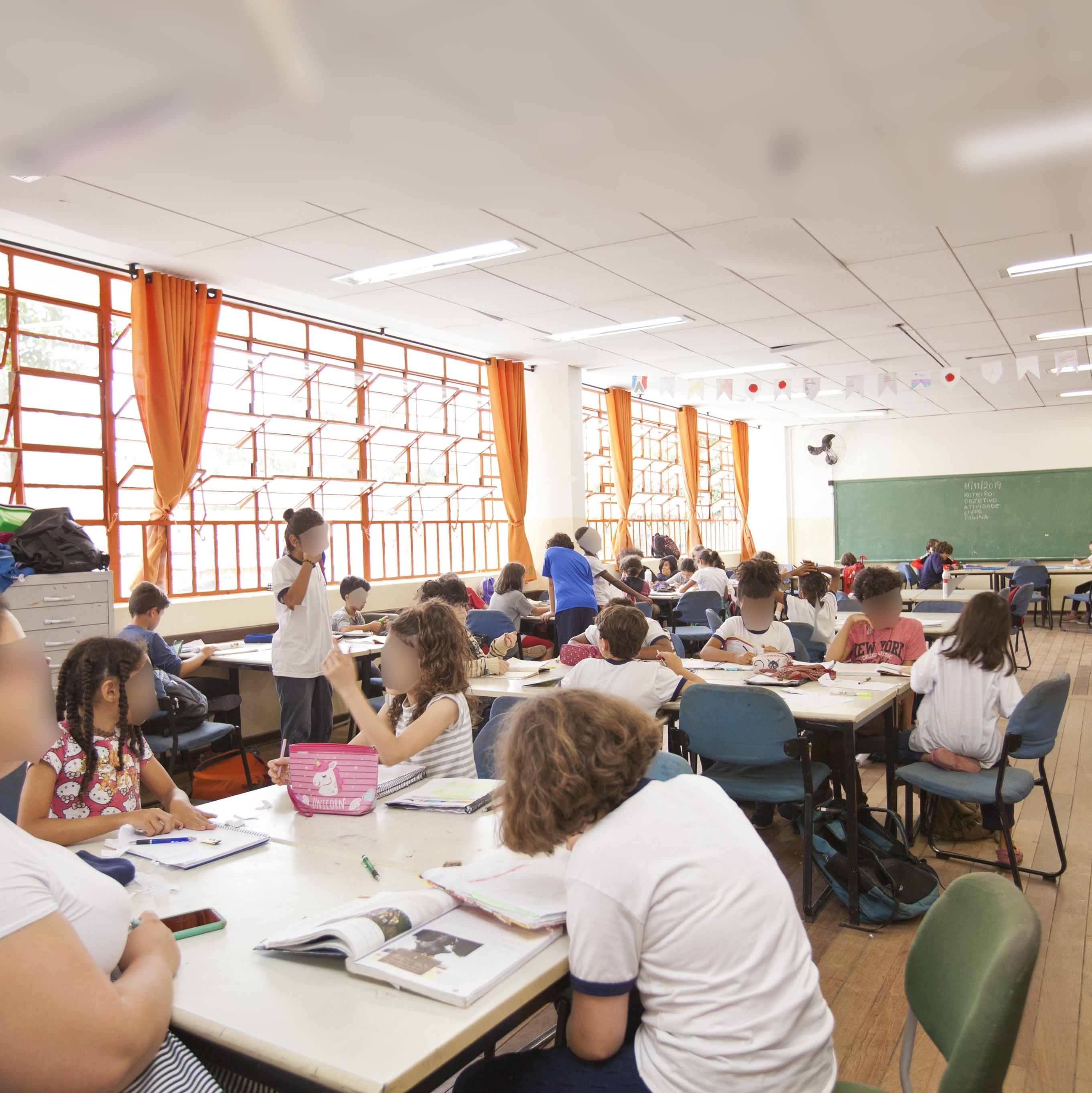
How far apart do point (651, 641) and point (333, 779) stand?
2224 millimetres

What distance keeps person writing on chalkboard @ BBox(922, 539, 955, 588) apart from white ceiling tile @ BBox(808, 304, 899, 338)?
4.94 meters

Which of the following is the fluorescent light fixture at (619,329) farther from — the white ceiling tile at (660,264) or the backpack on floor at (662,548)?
the backpack on floor at (662,548)

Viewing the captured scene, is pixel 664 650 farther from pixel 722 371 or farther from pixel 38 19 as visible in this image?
pixel 722 371

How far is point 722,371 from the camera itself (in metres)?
9.55

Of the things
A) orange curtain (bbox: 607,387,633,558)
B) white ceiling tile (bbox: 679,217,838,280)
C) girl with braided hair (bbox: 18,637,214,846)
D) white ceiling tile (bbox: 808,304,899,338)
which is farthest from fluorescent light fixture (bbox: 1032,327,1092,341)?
girl with braided hair (bbox: 18,637,214,846)

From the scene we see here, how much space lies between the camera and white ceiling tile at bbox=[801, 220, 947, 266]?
483 centimetres

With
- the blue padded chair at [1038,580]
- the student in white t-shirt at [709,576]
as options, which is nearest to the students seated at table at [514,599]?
the student in white t-shirt at [709,576]

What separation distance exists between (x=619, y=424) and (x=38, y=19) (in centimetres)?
906

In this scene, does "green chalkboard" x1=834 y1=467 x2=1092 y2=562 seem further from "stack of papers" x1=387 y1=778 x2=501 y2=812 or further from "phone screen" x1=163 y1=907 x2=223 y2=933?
"phone screen" x1=163 y1=907 x2=223 y2=933

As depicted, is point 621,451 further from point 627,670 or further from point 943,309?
point 627,670

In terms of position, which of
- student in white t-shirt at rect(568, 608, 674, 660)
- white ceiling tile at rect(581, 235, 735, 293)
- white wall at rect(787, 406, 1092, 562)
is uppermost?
white ceiling tile at rect(581, 235, 735, 293)

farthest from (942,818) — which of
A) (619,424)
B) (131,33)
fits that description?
(619,424)

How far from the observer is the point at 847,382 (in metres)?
9.99

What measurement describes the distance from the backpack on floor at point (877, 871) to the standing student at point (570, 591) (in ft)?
11.2
